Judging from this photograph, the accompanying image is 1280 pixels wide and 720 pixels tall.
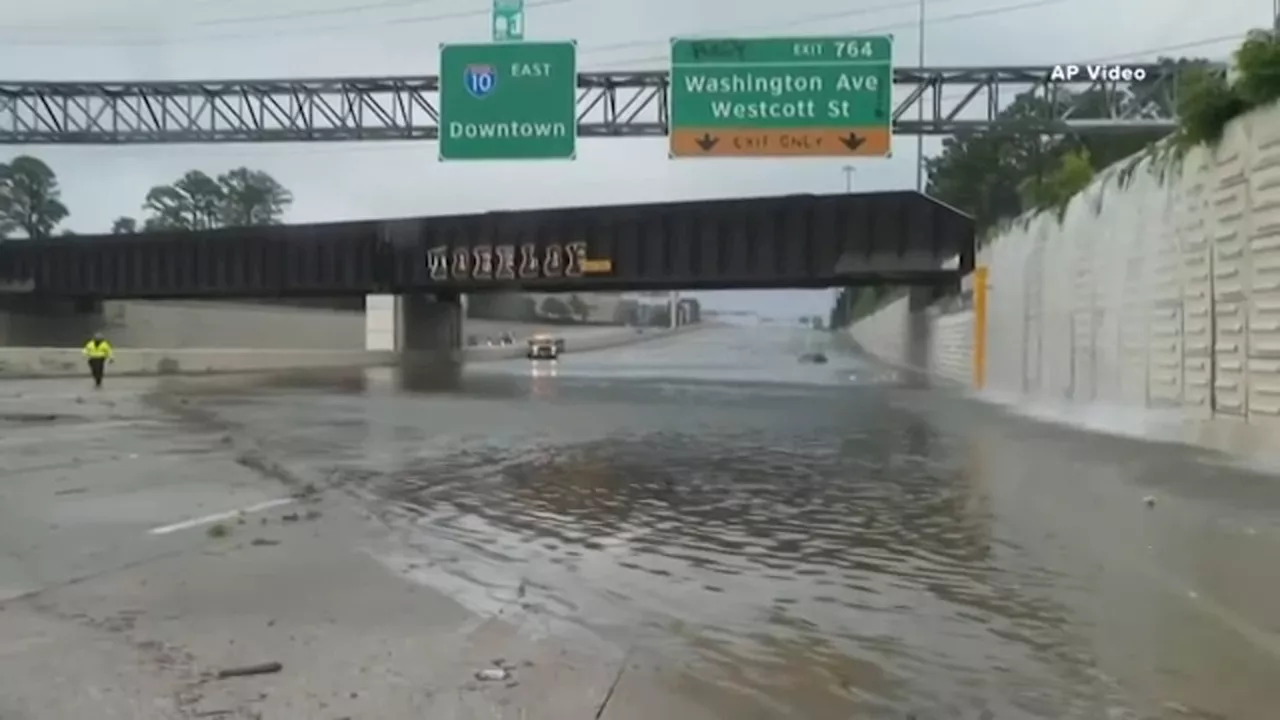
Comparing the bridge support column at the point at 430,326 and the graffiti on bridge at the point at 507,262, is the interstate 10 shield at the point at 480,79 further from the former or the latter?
the bridge support column at the point at 430,326

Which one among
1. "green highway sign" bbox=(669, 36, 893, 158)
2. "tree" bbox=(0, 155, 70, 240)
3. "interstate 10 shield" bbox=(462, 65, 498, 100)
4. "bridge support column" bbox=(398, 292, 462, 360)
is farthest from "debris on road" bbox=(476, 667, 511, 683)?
"tree" bbox=(0, 155, 70, 240)

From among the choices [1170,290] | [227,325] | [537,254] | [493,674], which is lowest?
[493,674]

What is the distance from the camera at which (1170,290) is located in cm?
2253

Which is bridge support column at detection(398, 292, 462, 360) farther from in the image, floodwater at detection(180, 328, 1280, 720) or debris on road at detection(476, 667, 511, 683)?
debris on road at detection(476, 667, 511, 683)

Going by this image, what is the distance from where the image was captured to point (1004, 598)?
898 centimetres

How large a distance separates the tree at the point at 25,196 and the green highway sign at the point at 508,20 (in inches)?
4187

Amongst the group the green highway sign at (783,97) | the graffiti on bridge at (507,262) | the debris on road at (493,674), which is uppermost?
the green highway sign at (783,97)

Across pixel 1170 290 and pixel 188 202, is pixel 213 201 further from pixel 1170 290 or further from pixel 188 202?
pixel 1170 290

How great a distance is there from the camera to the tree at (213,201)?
148 meters

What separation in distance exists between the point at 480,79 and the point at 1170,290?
17.0m

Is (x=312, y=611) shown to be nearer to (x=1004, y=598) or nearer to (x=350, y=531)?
(x=350, y=531)

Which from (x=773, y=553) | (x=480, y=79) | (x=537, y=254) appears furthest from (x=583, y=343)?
(x=773, y=553)

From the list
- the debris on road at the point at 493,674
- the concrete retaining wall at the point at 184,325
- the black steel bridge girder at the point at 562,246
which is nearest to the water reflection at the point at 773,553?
the debris on road at the point at 493,674

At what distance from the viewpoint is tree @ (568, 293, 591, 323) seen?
6978 inches
